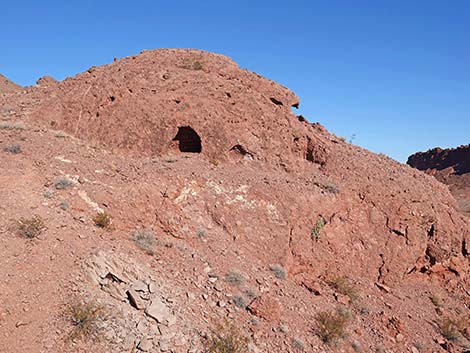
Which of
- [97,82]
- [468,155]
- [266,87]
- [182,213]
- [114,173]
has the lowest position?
[182,213]

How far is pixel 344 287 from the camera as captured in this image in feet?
32.5

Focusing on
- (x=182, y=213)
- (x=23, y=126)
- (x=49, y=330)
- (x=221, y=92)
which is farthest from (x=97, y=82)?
(x=49, y=330)

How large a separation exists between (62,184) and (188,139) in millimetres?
4894

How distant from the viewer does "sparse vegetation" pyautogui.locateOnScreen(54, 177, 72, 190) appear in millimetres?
8352

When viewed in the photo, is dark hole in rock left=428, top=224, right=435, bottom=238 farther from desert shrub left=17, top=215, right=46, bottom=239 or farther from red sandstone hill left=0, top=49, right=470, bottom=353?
desert shrub left=17, top=215, right=46, bottom=239

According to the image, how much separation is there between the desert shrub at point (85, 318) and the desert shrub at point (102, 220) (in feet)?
7.66

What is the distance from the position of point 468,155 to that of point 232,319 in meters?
64.9

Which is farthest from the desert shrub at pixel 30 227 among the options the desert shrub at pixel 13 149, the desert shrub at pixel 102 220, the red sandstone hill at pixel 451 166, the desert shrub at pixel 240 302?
the red sandstone hill at pixel 451 166

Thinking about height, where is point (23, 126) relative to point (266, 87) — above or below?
below

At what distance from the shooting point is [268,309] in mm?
7668

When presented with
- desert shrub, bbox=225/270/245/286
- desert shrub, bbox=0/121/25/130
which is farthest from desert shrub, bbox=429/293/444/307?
desert shrub, bbox=0/121/25/130

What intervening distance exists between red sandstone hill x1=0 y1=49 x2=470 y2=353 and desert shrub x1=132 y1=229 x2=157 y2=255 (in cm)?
4

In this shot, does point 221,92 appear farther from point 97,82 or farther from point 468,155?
point 468,155

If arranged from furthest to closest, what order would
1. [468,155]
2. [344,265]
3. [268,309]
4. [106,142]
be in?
1. [468,155]
2. [106,142]
3. [344,265]
4. [268,309]
